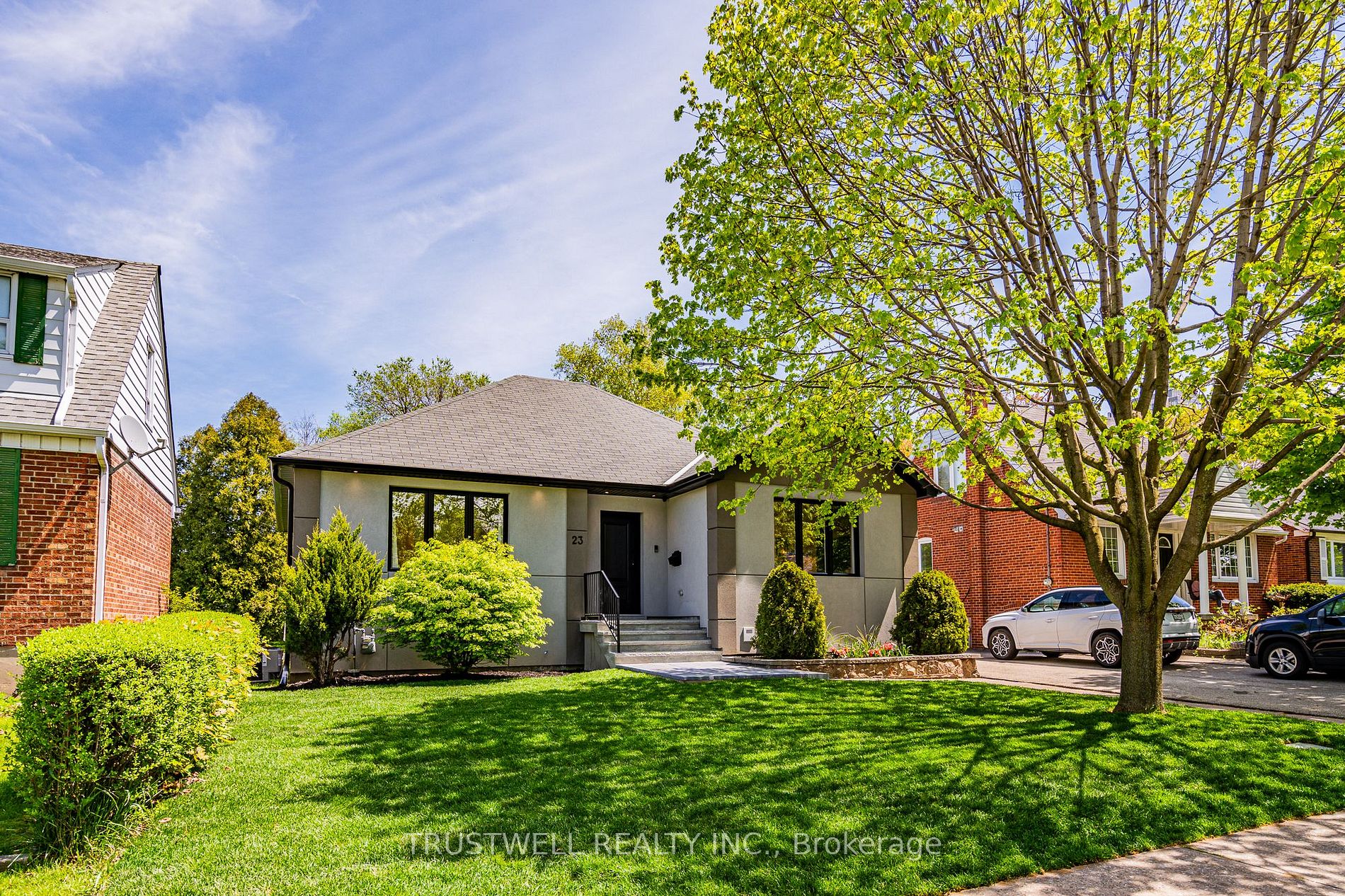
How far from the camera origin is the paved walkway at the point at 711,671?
11.9m

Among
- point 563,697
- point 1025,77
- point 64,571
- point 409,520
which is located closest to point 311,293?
point 409,520

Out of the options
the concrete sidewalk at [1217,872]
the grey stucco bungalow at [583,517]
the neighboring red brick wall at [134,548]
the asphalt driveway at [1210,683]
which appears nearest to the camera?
the concrete sidewalk at [1217,872]

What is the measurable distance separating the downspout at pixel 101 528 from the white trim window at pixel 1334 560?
110 ft

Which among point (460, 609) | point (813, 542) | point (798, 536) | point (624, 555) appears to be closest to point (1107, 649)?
point (813, 542)

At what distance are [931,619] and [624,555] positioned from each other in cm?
658

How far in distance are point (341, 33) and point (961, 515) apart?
2040 cm

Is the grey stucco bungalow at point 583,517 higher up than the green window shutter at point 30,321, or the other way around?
the green window shutter at point 30,321

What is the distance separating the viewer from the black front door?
17.6 metres

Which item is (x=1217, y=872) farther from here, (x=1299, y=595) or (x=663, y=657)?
(x=1299, y=595)

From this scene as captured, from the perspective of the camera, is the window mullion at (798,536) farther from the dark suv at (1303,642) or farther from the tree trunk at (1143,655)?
the dark suv at (1303,642)

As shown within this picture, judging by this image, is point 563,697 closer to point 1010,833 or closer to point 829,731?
point 829,731

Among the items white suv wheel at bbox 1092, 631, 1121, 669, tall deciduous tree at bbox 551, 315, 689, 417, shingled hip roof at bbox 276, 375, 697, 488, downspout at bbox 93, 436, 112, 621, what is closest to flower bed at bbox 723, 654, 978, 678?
white suv wheel at bbox 1092, 631, 1121, 669

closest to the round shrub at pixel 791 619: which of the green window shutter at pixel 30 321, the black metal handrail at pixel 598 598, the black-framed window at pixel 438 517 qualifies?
the black metal handrail at pixel 598 598

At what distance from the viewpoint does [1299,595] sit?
22.9 metres
